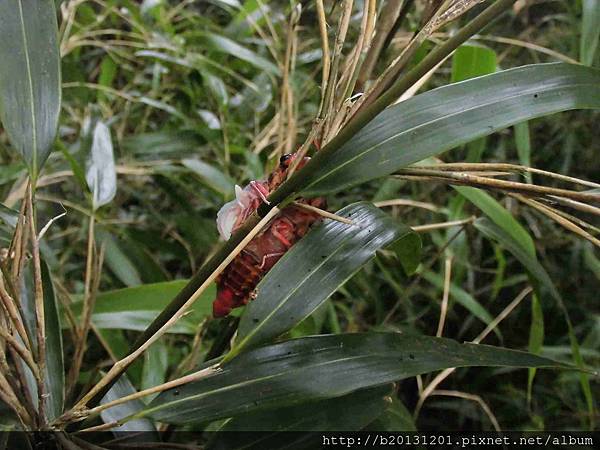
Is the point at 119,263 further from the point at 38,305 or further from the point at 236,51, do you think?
the point at 38,305

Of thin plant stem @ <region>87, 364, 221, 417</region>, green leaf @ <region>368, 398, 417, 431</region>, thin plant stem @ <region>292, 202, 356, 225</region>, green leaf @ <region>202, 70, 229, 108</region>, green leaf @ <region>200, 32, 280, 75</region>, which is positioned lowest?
thin plant stem @ <region>87, 364, 221, 417</region>

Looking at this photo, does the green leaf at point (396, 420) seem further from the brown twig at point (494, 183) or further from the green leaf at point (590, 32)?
the green leaf at point (590, 32)

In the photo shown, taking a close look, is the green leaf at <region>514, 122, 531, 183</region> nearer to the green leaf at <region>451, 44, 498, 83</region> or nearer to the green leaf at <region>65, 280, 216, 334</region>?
the green leaf at <region>451, 44, 498, 83</region>

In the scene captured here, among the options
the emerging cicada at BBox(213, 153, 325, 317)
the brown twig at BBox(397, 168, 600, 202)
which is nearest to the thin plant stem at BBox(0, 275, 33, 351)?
the emerging cicada at BBox(213, 153, 325, 317)

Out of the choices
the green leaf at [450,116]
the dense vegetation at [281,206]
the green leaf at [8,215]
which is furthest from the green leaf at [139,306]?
the green leaf at [450,116]

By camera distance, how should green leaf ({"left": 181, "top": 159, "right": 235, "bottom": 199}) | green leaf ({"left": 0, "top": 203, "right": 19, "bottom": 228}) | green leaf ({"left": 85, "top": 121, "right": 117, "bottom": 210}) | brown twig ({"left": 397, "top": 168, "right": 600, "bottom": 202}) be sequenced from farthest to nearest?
green leaf ({"left": 181, "top": 159, "right": 235, "bottom": 199})
green leaf ({"left": 85, "top": 121, "right": 117, "bottom": 210})
green leaf ({"left": 0, "top": 203, "right": 19, "bottom": 228})
brown twig ({"left": 397, "top": 168, "right": 600, "bottom": 202})

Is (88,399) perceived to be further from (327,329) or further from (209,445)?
(327,329)
